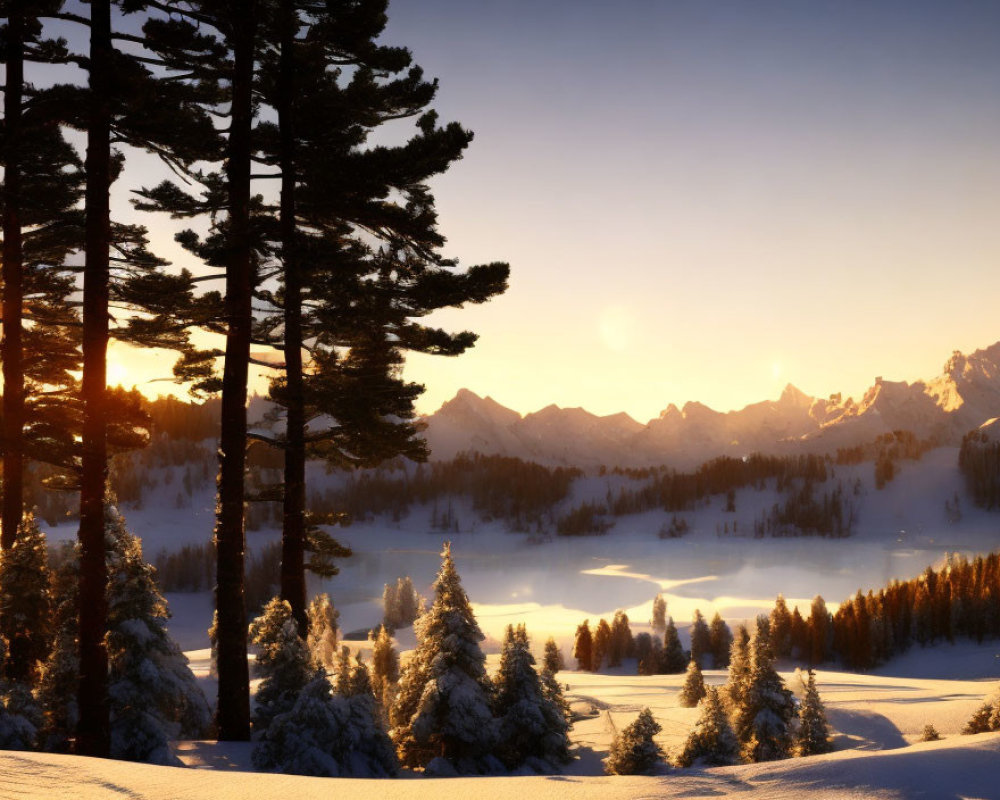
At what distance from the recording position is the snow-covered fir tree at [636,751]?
15875mm

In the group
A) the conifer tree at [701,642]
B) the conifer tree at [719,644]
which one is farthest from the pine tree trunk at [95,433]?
the conifer tree at [719,644]

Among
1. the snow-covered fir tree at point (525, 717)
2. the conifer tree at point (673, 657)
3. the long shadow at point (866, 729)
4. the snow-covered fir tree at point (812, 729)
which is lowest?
the conifer tree at point (673, 657)

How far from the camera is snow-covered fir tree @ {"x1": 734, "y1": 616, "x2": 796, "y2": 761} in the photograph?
23.8m

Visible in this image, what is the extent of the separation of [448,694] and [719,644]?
8267 cm

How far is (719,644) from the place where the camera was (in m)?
86.7

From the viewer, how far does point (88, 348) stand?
35.7 ft

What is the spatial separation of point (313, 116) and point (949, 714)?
1703 inches

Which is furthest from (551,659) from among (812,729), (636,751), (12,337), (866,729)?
(866,729)

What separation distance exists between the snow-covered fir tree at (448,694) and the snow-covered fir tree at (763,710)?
13694 mm

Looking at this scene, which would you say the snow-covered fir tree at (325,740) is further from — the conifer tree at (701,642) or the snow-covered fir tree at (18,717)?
the conifer tree at (701,642)

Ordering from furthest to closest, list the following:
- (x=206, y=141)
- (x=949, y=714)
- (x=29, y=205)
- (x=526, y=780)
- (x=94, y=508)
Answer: (x=949, y=714)
(x=29, y=205)
(x=206, y=141)
(x=94, y=508)
(x=526, y=780)

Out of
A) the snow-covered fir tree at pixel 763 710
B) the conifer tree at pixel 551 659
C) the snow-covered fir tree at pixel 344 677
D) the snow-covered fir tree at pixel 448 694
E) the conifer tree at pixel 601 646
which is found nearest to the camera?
the snow-covered fir tree at pixel 344 677

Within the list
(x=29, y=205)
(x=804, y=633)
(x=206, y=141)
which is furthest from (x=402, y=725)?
(x=804, y=633)

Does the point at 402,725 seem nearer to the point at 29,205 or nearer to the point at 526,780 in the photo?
the point at 526,780
